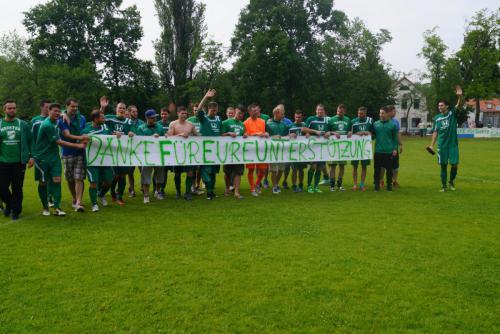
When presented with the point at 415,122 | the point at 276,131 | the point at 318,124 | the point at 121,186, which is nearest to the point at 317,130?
the point at 318,124

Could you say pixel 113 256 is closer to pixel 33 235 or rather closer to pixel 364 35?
pixel 33 235

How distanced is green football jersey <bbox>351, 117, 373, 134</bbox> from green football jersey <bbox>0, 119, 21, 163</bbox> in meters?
8.23

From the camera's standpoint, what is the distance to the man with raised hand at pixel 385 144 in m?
10.9

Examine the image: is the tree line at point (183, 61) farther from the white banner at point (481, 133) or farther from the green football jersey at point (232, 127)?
the green football jersey at point (232, 127)

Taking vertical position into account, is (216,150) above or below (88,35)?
below

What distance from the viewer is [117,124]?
9.59 meters

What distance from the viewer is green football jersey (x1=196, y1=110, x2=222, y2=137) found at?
10070 millimetres

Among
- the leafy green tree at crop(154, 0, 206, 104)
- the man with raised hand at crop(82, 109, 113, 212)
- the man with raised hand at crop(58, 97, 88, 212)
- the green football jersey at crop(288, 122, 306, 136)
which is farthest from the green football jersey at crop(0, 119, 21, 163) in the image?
the leafy green tree at crop(154, 0, 206, 104)

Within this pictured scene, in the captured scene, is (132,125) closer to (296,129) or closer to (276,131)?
(276,131)

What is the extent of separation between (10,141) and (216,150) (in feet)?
14.4

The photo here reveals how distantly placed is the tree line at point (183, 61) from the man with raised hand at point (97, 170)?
1344 inches

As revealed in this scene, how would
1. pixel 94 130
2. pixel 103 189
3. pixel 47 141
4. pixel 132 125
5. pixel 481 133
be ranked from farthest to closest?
pixel 481 133, pixel 132 125, pixel 103 189, pixel 94 130, pixel 47 141

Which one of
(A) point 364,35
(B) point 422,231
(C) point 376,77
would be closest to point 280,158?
(B) point 422,231

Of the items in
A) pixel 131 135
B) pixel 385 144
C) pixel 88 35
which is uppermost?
pixel 88 35
